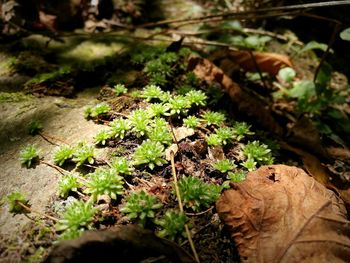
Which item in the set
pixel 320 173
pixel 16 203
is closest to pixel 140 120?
pixel 16 203

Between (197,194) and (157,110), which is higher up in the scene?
(157,110)

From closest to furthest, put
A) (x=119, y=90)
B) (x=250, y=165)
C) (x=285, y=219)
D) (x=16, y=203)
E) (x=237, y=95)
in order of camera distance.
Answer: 1. (x=285, y=219)
2. (x=16, y=203)
3. (x=250, y=165)
4. (x=119, y=90)
5. (x=237, y=95)

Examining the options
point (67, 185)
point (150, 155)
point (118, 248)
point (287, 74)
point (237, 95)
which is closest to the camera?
point (118, 248)

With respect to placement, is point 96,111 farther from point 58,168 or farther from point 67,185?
point 67,185

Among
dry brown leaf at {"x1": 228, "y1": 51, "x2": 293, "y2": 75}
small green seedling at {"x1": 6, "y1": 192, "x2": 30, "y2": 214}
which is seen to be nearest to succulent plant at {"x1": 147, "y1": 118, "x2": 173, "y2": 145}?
small green seedling at {"x1": 6, "y1": 192, "x2": 30, "y2": 214}

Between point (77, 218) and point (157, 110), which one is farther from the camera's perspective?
point (157, 110)

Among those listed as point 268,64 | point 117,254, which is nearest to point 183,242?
point 117,254

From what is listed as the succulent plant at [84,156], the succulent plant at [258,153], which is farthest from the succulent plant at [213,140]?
the succulent plant at [84,156]
